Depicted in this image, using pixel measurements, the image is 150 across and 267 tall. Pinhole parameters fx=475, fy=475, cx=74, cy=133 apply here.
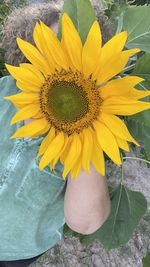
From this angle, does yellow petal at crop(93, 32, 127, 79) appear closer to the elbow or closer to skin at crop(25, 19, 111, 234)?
skin at crop(25, 19, 111, 234)

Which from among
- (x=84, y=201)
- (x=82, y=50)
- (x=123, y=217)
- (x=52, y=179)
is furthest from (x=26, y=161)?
(x=82, y=50)

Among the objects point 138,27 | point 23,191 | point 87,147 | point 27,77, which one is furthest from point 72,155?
point 23,191

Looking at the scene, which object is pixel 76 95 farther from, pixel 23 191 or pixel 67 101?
pixel 23 191

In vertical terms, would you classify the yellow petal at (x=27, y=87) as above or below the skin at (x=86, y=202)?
above

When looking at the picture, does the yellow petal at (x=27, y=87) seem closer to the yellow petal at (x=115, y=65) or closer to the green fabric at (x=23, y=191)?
the yellow petal at (x=115, y=65)

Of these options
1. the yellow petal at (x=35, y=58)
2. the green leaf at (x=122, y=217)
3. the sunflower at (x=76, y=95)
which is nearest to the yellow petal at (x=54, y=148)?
the sunflower at (x=76, y=95)

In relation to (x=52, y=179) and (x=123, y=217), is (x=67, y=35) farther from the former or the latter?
(x=123, y=217)
